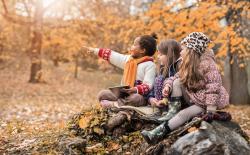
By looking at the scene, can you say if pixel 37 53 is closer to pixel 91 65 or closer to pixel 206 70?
pixel 91 65

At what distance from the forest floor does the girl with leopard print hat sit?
152cm

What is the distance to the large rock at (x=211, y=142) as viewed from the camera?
15.2ft

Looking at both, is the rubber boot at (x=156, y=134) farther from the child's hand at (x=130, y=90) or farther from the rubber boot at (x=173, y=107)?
the child's hand at (x=130, y=90)

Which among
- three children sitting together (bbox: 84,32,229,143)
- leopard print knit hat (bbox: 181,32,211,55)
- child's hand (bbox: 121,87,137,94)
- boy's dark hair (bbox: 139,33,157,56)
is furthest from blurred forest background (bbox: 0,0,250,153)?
leopard print knit hat (bbox: 181,32,211,55)

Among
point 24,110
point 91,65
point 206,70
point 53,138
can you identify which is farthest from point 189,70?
point 91,65

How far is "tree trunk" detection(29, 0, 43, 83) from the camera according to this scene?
20422 millimetres

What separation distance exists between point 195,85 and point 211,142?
0.82 meters

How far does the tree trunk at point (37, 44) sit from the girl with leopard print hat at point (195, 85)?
15301 millimetres

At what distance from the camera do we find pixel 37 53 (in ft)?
71.8

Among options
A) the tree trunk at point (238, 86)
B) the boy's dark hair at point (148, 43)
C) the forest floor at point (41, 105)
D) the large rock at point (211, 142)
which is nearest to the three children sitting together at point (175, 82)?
the boy's dark hair at point (148, 43)

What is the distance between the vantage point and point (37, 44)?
72.9ft

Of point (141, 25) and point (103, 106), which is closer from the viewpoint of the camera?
point (103, 106)

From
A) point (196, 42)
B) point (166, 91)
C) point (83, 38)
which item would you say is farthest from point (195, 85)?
point (83, 38)

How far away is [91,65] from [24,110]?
895 inches
